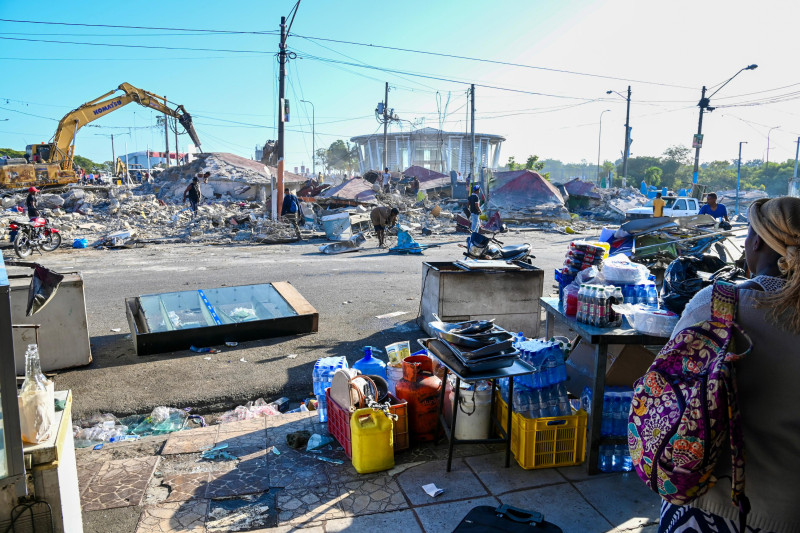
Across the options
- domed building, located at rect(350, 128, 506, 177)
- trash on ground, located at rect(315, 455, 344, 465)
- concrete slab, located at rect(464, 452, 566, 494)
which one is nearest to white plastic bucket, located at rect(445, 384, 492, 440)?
concrete slab, located at rect(464, 452, 566, 494)

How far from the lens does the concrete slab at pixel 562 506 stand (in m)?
3.25

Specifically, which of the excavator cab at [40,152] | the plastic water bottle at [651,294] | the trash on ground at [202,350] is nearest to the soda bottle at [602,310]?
the plastic water bottle at [651,294]

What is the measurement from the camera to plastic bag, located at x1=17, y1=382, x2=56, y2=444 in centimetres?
249

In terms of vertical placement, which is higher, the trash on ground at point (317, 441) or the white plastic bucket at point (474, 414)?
the white plastic bucket at point (474, 414)

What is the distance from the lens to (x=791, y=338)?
176 cm

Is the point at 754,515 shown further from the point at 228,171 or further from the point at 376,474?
the point at 228,171

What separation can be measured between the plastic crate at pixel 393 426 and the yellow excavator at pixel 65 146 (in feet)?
70.1

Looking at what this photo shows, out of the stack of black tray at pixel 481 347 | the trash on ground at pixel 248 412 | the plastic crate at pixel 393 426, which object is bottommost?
the trash on ground at pixel 248 412

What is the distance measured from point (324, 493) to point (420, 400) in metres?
1.06

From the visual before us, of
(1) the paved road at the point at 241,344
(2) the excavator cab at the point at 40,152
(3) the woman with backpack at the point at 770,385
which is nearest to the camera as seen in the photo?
(3) the woman with backpack at the point at 770,385

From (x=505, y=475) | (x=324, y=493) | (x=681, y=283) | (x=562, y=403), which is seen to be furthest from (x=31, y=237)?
(x=681, y=283)

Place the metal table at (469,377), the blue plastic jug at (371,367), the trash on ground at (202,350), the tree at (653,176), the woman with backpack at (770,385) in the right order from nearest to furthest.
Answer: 1. the woman with backpack at (770,385)
2. the metal table at (469,377)
3. the blue plastic jug at (371,367)
4. the trash on ground at (202,350)
5. the tree at (653,176)

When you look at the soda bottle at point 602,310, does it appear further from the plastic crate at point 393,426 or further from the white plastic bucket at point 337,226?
the white plastic bucket at point 337,226

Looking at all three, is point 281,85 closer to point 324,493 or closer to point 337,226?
point 337,226
